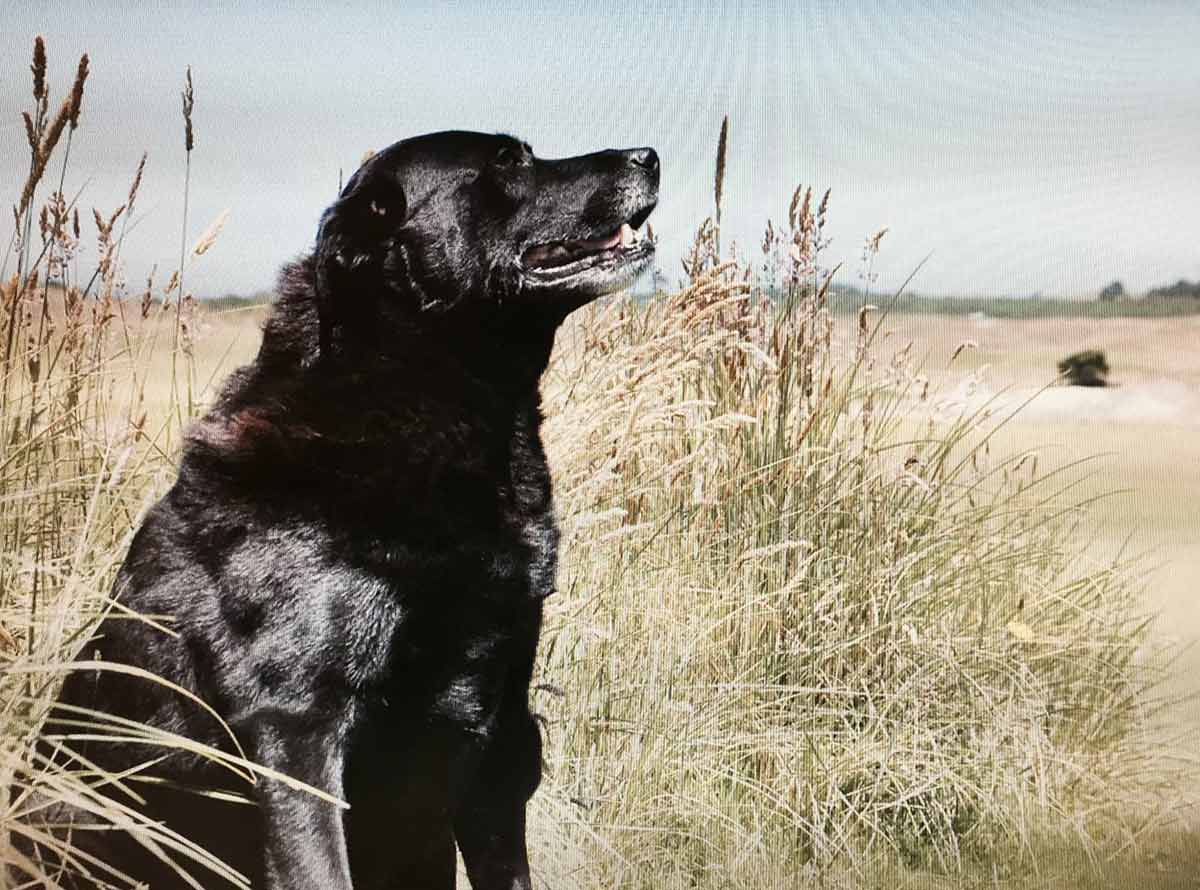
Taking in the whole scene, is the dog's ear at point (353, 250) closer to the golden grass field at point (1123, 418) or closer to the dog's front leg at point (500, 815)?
the dog's front leg at point (500, 815)

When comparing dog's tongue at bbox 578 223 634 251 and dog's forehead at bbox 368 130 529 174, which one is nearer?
dog's forehead at bbox 368 130 529 174

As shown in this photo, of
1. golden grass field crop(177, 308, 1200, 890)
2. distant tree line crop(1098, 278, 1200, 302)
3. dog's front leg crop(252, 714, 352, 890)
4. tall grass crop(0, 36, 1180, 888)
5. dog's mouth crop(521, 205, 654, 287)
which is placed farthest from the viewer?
distant tree line crop(1098, 278, 1200, 302)

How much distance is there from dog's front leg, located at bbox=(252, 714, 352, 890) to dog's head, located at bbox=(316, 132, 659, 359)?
65 centimetres

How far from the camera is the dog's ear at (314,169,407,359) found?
2.11m

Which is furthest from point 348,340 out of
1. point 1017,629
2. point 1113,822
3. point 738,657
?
point 1113,822

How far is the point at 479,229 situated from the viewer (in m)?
2.23

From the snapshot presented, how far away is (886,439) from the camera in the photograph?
3.25 metres

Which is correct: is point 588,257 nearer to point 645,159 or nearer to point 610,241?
point 610,241

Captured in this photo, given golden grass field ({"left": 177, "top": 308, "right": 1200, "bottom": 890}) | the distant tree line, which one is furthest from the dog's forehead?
the distant tree line

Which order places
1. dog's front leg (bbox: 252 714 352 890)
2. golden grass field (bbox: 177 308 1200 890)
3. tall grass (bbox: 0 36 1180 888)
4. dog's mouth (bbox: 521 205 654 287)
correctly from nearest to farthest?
dog's front leg (bbox: 252 714 352 890) < dog's mouth (bbox: 521 205 654 287) < tall grass (bbox: 0 36 1180 888) < golden grass field (bbox: 177 308 1200 890)

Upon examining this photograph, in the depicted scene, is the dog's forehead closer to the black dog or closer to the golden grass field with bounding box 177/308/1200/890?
the black dog

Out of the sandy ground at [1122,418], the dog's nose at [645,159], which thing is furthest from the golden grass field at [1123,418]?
the dog's nose at [645,159]

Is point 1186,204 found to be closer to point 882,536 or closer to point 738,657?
point 882,536

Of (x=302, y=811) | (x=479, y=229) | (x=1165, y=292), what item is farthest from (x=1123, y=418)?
(x=302, y=811)
